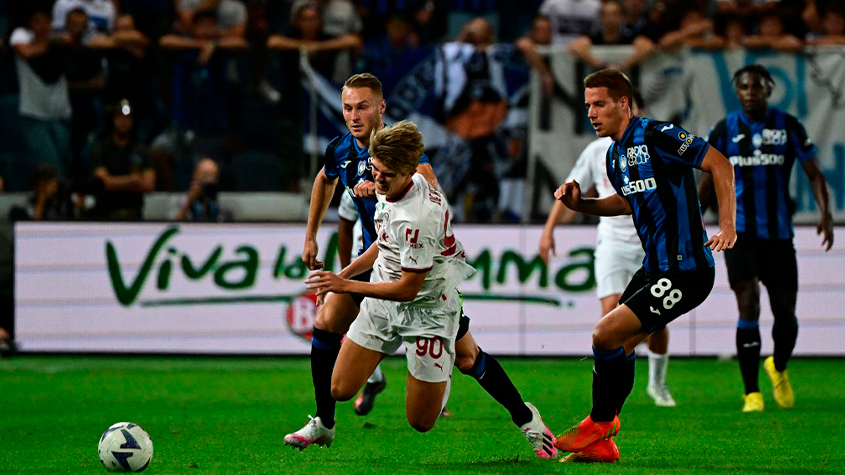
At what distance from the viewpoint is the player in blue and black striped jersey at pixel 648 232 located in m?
5.87

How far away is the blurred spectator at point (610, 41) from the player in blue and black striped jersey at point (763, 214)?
373 cm

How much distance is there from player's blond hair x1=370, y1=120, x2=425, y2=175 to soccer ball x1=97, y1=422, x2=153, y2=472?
5.63 ft

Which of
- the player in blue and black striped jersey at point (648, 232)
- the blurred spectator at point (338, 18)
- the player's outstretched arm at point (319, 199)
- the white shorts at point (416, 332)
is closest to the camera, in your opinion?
the white shorts at point (416, 332)

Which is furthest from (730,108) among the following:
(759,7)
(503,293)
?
(503,293)

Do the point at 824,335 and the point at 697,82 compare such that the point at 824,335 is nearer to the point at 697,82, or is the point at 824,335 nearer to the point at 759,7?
the point at 697,82

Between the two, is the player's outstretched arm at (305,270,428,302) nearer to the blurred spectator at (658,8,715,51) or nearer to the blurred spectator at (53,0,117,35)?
the blurred spectator at (658,8,715,51)

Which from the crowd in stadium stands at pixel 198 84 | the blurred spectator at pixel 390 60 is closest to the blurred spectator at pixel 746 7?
the crowd in stadium stands at pixel 198 84

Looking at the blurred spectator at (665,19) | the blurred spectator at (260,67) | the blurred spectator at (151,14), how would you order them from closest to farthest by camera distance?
the blurred spectator at (260,67) < the blurred spectator at (665,19) < the blurred spectator at (151,14)

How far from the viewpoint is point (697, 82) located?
12102mm

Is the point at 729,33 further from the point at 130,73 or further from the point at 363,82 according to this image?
the point at 363,82

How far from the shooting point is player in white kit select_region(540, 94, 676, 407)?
28.1 ft

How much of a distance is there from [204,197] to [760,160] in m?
5.86

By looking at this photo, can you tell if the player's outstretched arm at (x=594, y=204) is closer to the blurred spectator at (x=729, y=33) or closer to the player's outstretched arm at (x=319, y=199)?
the player's outstretched arm at (x=319, y=199)

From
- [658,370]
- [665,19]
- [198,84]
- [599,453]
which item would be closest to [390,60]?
[198,84]
